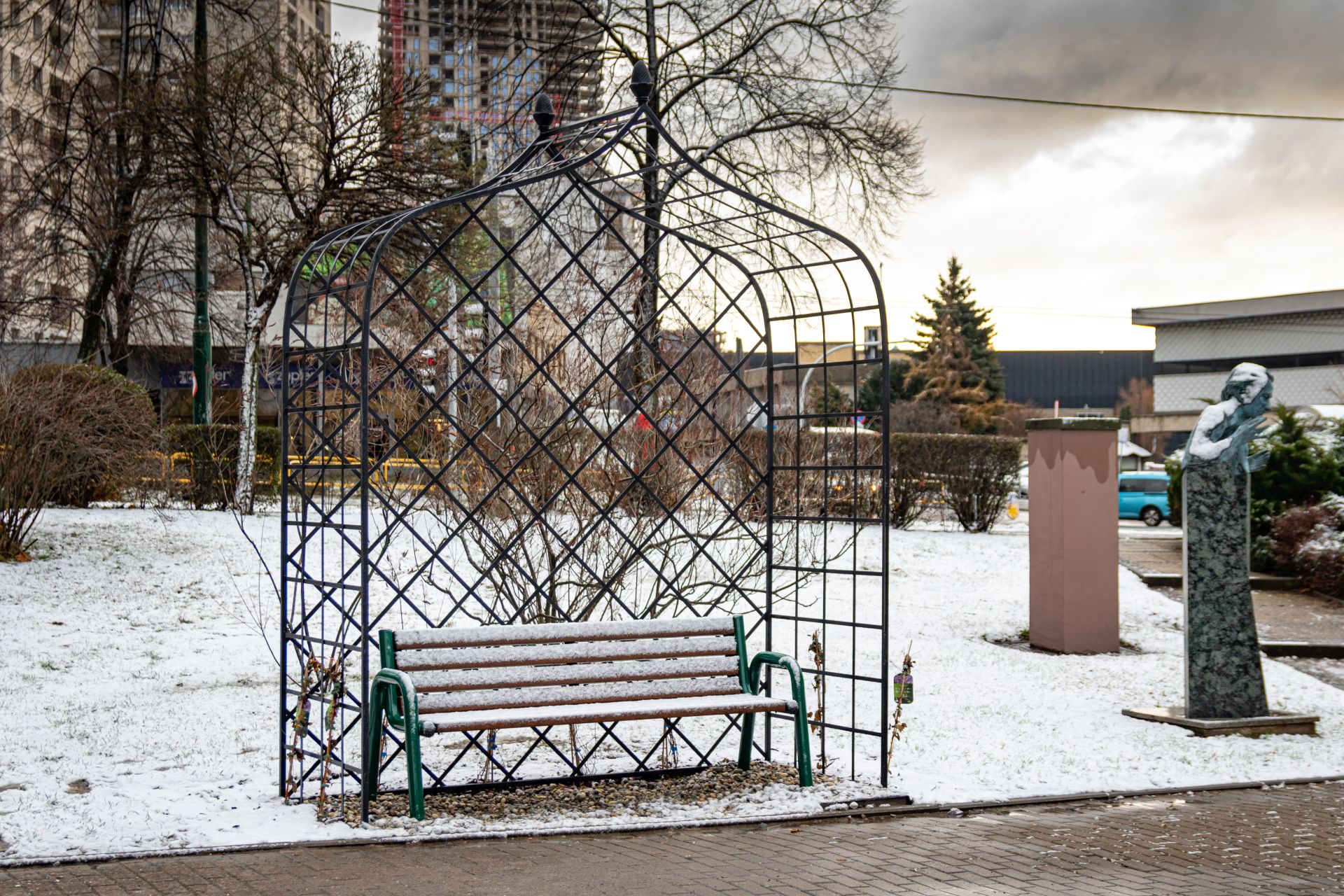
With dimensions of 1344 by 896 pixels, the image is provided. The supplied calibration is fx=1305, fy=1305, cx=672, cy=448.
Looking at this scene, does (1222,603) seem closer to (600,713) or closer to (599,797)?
(599,797)

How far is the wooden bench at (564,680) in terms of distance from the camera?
5500 millimetres

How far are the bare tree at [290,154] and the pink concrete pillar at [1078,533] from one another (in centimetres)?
954

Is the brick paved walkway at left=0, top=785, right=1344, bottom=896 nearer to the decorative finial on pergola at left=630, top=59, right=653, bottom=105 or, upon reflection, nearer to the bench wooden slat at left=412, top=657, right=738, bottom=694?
the bench wooden slat at left=412, top=657, right=738, bottom=694

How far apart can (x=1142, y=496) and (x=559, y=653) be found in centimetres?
2709

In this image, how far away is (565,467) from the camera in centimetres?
740

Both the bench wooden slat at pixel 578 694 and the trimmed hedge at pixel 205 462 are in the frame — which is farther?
the trimmed hedge at pixel 205 462

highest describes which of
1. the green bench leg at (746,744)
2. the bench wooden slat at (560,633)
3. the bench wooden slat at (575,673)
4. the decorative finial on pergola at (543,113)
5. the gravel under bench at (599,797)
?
the decorative finial on pergola at (543,113)

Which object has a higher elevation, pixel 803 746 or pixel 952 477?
pixel 952 477

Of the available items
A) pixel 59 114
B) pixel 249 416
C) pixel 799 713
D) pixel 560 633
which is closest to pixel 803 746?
pixel 799 713

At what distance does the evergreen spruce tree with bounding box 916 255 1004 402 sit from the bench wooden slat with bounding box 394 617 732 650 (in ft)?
161

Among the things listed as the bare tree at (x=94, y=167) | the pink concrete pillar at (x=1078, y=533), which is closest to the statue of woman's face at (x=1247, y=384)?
the pink concrete pillar at (x=1078, y=533)

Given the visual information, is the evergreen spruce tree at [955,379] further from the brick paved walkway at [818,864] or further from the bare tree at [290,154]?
the brick paved walkway at [818,864]

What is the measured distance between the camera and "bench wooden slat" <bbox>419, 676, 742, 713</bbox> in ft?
18.3

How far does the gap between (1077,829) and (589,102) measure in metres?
14.5
